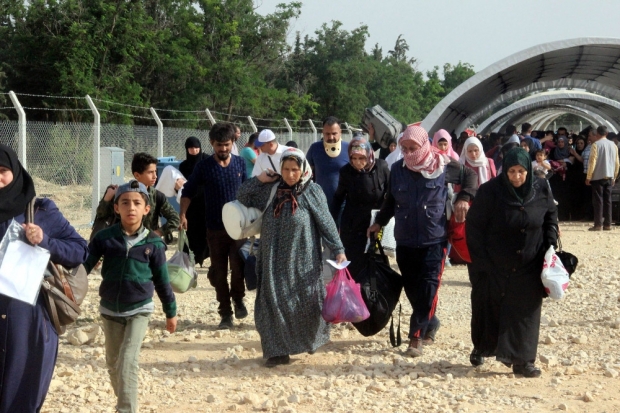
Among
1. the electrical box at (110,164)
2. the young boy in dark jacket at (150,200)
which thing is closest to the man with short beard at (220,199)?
the young boy in dark jacket at (150,200)

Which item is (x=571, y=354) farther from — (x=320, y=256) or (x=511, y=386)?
(x=320, y=256)

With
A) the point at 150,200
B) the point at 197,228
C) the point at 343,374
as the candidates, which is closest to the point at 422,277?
the point at 343,374

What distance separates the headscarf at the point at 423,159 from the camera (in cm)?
655

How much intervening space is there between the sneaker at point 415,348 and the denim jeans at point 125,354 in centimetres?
240

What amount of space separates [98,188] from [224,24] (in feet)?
66.3

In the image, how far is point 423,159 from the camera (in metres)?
6.54

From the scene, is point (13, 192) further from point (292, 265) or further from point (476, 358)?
point (476, 358)

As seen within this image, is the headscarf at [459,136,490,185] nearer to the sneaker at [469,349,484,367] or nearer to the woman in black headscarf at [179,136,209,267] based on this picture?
the woman in black headscarf at [179,136,209,267]

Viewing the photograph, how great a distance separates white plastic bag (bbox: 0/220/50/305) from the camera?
139 inches

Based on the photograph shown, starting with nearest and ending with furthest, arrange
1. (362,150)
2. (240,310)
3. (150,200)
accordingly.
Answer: (150,200), (362,150), (240,310)

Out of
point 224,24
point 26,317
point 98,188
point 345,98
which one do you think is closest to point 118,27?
point 224,24

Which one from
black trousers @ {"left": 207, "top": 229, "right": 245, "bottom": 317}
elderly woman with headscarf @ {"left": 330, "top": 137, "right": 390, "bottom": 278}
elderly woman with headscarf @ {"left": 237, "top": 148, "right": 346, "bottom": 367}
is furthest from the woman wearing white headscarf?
elderly woman with headscarf @ {"left": 237, "top": 148, "right": 346, "bottom": 367}

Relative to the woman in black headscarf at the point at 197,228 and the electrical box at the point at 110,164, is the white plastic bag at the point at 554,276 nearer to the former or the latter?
the woman in black headscarf at the point at 197,228

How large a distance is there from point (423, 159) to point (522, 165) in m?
0.91
